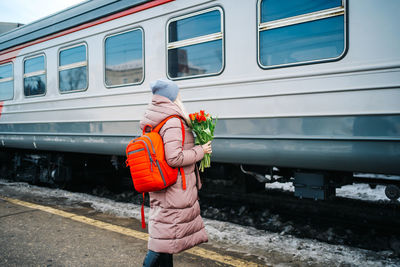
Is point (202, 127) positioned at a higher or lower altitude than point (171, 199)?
higher

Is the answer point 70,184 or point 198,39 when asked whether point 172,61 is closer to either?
point 198,39

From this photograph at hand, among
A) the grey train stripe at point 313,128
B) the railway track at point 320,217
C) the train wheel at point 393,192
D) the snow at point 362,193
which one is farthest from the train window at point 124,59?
the train wheel at point 393,192

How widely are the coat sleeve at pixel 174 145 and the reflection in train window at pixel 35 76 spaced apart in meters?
4.96

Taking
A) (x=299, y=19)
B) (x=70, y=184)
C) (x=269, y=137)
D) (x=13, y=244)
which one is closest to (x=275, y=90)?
(x=269, y=137)

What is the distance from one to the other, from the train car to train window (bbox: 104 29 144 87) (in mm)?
14

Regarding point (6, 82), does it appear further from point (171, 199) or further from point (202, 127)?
point (171, 199)

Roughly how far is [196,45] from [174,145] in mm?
2325

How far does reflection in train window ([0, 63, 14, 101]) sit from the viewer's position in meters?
7.29

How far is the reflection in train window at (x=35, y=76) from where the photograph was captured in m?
6.49

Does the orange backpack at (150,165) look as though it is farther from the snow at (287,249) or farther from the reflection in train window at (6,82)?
the reflection in train window at (6,82)

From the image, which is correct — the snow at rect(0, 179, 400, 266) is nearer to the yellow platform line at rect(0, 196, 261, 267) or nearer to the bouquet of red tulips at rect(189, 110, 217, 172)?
the yellow platform line at rect(0, 196, 261, 267)

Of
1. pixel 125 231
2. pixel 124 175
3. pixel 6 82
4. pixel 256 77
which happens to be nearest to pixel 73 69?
pixel 124 175

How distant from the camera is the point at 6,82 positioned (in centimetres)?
745

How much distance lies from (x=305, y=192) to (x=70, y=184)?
4803mm
